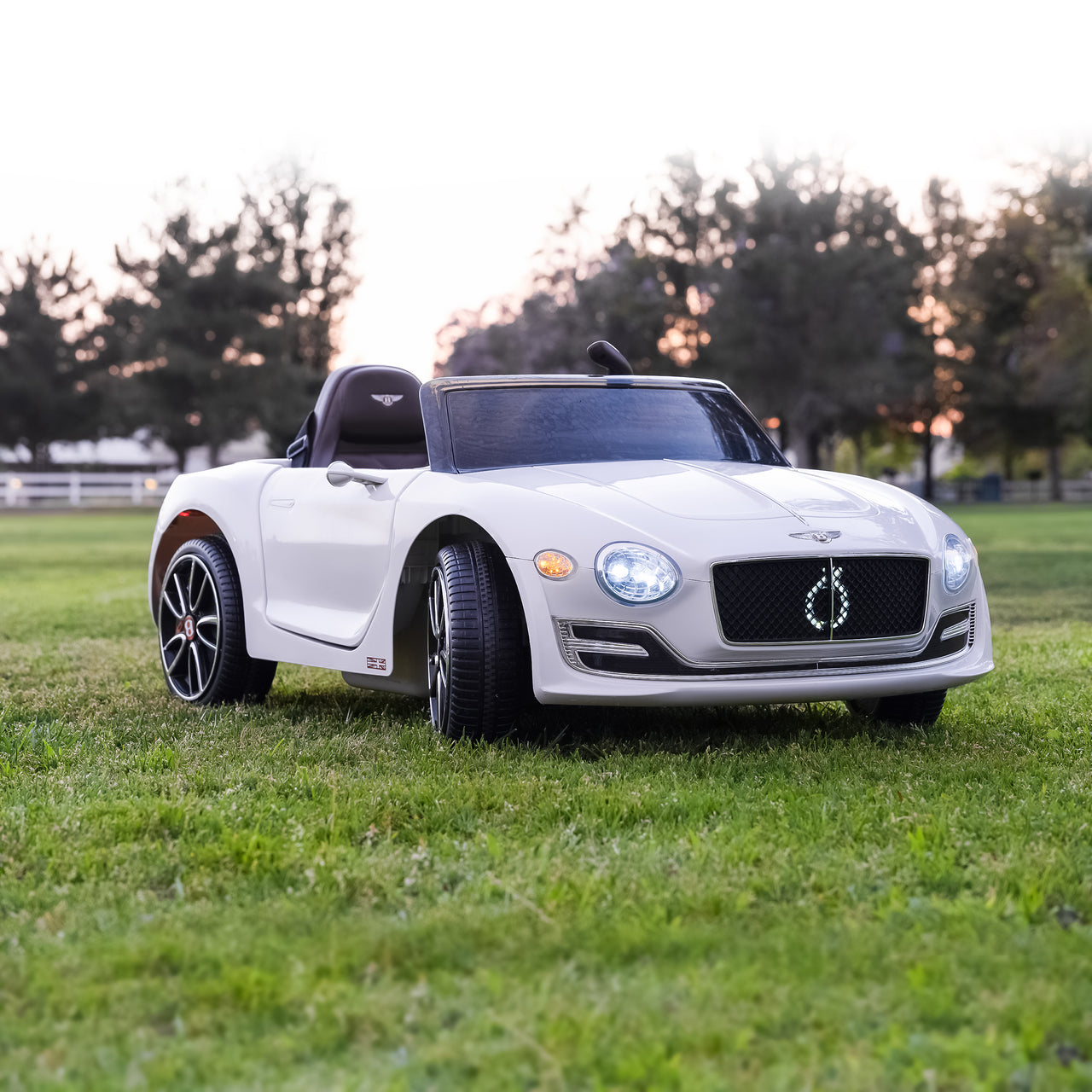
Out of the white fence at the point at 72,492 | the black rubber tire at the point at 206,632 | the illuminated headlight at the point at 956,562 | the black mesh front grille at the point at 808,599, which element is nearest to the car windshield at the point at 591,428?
the illuminated headlight at the point at 956,562

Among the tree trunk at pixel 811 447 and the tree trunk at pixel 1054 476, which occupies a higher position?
the tree trunk at pixel 811 447

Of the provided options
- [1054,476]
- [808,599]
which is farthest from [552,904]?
[1054,476]

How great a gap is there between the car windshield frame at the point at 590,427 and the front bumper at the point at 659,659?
3.56 feet

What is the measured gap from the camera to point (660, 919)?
3.36 m

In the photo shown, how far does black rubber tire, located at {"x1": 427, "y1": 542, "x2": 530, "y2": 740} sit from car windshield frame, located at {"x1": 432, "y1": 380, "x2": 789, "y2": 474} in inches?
27.5

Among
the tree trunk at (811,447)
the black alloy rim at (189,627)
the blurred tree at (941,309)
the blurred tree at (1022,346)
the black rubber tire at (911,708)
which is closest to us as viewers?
the black rubber tire at (911,708)

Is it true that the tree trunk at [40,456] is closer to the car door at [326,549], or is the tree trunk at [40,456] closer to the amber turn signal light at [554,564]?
the car door at [326,549]

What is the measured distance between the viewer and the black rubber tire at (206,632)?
22.6 ft

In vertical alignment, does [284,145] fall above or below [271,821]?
above

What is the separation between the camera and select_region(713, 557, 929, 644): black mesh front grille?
203 inches

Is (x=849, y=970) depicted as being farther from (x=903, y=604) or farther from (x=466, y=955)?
(x=903, y=604)

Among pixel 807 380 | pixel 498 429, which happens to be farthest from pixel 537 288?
pixel 498 429

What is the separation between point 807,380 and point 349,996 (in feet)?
161

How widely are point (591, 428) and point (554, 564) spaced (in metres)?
1.39
